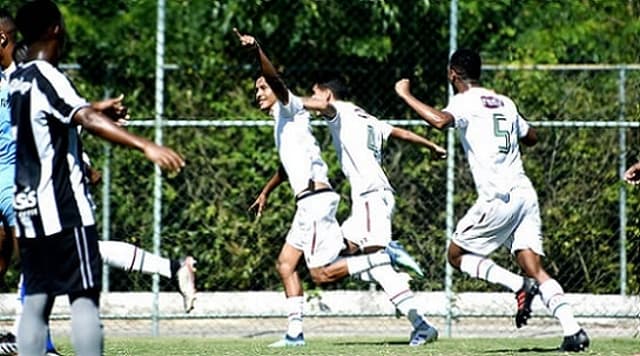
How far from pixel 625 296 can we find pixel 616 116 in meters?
1.59

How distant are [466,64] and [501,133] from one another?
0.52 metres

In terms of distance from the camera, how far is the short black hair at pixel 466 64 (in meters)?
10.6

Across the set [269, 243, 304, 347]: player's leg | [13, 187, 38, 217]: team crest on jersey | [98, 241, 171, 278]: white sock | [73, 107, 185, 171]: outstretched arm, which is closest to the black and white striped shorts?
[13, 187, 38, 217]: team crest on jersey

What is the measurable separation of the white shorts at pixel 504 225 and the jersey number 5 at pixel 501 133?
0.29m

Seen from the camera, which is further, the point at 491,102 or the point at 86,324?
the point at 491,102

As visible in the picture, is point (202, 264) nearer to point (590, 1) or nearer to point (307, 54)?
point (307, 54)

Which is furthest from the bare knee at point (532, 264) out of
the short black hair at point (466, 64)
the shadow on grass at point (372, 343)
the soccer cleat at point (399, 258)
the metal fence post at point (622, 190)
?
the metal fence post at point (622, 190)

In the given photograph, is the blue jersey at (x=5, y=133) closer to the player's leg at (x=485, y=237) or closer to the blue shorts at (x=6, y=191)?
the blue shorts at (x=6, y=191)

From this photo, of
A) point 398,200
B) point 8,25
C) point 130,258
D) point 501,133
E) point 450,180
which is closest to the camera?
point 130,258

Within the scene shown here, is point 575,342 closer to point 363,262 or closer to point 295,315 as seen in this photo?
point 363,262

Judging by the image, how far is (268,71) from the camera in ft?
34.2

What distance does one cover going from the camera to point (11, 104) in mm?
6836

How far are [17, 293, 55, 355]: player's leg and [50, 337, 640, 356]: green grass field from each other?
3.31m

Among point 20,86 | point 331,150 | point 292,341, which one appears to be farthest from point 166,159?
point 331,150
